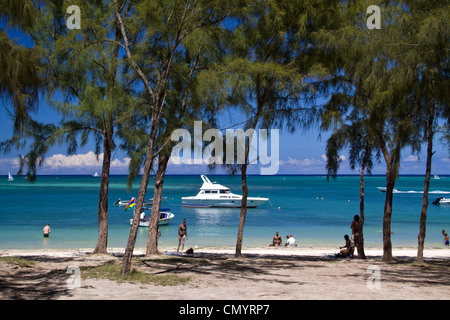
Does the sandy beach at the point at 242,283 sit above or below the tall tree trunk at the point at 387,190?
below

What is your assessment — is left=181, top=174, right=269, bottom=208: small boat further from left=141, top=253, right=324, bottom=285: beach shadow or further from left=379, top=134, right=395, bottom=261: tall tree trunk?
left=141, top=253, right=324, bottom=285: beach shadow

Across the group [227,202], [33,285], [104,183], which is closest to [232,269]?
[33,285]

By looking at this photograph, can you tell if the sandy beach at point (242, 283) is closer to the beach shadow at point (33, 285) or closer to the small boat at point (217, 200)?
the beach shadow at point (33, 285)

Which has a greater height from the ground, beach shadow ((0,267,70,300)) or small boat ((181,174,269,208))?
beach shadow ((0,267,70,300))

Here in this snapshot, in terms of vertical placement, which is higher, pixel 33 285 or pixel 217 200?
pixel 33 285

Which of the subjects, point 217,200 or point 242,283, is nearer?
point 242,283

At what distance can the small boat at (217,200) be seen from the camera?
58031 millimetres

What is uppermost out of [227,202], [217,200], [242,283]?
[242,283]

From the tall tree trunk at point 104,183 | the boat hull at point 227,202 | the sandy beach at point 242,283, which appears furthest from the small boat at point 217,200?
the sandy beach at point 242,283

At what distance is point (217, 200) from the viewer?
58.5m

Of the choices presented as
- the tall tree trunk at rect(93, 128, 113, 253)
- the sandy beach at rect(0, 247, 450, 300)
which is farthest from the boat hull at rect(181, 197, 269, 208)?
the sandy beach at rect(0, 247, 450, 300)

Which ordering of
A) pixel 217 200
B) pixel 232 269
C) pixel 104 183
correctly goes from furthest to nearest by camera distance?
pixel 217 200
pixel 104 183
pixel 232 269

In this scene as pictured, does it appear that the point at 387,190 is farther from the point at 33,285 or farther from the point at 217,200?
the point at 217,200

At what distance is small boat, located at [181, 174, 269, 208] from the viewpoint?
58031 mm
